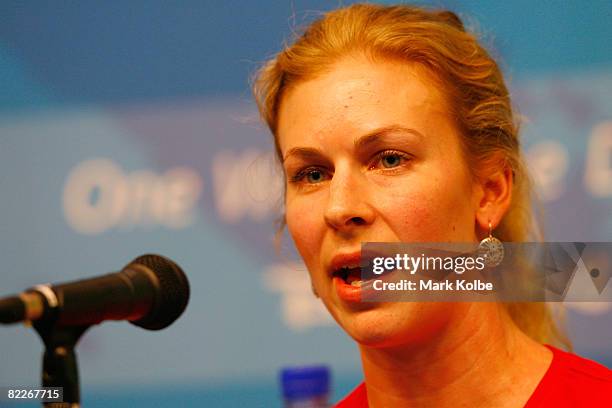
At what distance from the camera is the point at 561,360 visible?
1.53m

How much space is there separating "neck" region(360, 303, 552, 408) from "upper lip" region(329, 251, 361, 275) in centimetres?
17

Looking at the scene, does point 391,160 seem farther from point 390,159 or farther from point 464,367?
point 464,367

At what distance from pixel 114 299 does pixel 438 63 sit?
74 centimetres

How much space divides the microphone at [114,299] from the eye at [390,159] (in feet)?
1.42

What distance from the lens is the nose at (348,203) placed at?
1417 millimetres

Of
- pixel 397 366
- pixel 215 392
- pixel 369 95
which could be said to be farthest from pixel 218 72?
pixel 397 366

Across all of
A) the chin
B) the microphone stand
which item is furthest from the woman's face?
the microphone stand

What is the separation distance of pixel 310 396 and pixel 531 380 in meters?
0.39

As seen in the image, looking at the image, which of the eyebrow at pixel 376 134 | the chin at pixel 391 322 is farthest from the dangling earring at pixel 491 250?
the eyebrow at pixel 376 134

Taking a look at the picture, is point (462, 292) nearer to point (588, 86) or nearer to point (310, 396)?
point (310, 396)

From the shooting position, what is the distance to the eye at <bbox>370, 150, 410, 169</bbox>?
4.82ft

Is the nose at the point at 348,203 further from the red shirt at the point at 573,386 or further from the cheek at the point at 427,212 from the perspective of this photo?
the red shirt at the point at 573,386

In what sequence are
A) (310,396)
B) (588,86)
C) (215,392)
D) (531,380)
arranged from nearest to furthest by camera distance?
(310,396), (531,380), (588,86), (215,392)

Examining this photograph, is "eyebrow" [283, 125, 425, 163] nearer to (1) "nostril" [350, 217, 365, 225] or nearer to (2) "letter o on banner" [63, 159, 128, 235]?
(1) "nostril" [350, 217, 365, 225]
